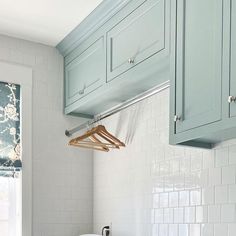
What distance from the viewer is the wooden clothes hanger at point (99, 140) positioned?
3.12 meters

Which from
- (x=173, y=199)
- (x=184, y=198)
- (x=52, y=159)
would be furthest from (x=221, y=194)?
(x=52, y=159)

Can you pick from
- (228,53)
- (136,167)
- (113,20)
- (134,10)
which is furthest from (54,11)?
(228,53)

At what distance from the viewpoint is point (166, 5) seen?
8.18ft

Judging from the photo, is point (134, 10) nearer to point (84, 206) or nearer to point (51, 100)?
point (51, 100)

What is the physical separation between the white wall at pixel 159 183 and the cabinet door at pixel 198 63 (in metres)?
0.32

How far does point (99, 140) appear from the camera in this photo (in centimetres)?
339

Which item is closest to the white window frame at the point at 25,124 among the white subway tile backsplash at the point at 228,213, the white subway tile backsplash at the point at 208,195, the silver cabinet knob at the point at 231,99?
the white subway tile backsplash at the point at 208,195

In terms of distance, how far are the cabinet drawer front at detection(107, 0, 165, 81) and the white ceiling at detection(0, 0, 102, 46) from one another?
267 millimetres

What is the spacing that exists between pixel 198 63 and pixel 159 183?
92cm

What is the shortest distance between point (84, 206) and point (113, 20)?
144cm

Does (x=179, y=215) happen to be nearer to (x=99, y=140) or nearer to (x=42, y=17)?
(x=99, y=140)

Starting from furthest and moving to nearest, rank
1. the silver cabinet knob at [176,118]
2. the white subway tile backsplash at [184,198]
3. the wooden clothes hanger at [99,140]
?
the wooden clothes hanger at [99,140], the white subway tile backsplash at [184,198], the silver cabinet knob at [176,118]

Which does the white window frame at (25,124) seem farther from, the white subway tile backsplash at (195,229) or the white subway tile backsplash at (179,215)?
the white subway tile backsplash at (195,229)

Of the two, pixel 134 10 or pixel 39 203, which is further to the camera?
pixel 39 203
